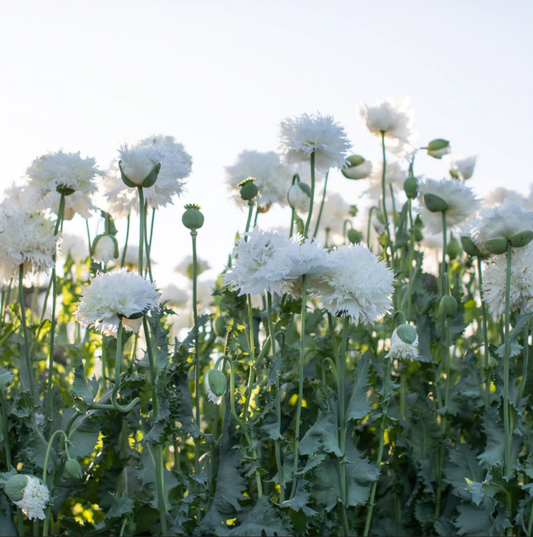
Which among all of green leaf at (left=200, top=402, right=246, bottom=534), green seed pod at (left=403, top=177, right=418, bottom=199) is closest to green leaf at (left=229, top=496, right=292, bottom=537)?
green leaf at (left=200, top=402, right=246, bottom=534)

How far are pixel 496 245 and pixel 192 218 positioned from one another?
0.78 metres

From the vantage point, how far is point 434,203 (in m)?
1.84

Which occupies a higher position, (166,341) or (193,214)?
(193,214)

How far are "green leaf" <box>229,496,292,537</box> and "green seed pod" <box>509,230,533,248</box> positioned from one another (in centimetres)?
89

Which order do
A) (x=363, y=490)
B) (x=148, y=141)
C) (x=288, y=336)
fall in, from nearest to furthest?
(x=363, y=490) < (x=148, y=141) < (x=288, y=336)

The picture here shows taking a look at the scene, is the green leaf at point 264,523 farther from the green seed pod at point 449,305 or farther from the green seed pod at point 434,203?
the green seed pod at point 434,203

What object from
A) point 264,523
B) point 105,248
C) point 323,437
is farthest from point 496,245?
point 105,248

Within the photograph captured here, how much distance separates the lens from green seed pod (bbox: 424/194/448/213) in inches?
72.2

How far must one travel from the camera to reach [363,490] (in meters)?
1.51

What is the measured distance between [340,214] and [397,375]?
884 millimetres

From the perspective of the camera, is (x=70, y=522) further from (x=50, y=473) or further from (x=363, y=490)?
(x=363, y=490)

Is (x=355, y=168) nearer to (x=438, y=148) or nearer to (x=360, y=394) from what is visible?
(x=438, y=148)

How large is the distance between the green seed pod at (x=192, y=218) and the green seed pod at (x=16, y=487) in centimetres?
70

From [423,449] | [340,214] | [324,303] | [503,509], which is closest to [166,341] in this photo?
[324,303]
